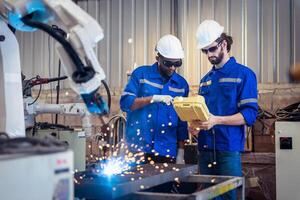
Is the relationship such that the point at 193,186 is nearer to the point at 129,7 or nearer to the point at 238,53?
the point at 238,53

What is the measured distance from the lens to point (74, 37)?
1689 millimetres

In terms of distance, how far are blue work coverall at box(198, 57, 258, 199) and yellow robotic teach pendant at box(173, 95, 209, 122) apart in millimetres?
A: 259

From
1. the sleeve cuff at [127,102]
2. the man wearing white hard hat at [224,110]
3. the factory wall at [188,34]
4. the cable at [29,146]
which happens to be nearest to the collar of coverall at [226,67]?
the man wearing white hard hat at [224,110]

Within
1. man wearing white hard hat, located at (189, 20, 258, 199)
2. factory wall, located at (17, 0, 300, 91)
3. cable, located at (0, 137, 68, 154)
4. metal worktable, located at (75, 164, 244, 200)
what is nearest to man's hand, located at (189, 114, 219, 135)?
man wearing white hard hat, located at (189, 20, 258, 199)

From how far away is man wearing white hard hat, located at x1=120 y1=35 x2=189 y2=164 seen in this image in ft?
11.1

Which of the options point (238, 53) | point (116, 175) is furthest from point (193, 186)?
point (238, 53)

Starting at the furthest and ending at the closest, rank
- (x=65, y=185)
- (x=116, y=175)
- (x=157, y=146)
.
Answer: (x=157, y=146), (x=116, y=175), (x=65, y=185)

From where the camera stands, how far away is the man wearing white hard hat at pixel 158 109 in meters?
3.40

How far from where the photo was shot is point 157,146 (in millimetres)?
3381

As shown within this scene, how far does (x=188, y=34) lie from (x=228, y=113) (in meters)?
2.26

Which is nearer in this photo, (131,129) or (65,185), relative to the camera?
(65,185)

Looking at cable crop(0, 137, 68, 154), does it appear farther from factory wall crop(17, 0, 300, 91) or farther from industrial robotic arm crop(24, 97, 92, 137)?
factory wall crop(17, 0, 300, 91)

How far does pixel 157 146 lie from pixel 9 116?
1.63 m

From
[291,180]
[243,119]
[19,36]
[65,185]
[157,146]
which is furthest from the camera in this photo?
[19,36]
